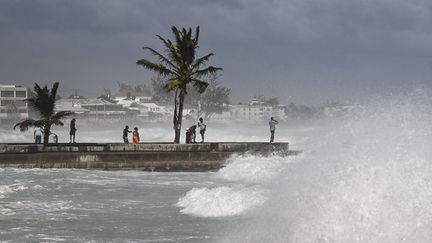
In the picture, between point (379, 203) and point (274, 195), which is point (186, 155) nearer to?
point (274, 195)

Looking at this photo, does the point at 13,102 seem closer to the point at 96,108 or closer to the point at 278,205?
the point at 96,108

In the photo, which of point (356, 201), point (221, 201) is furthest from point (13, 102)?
point (356, 201)

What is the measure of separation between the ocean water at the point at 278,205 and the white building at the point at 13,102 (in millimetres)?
90917

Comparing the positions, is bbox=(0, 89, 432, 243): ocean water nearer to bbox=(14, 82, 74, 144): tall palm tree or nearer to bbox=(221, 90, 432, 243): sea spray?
bbox=(221, 90, 432, 243): sea spray

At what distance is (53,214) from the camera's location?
1224 cm

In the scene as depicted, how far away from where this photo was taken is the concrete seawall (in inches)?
859

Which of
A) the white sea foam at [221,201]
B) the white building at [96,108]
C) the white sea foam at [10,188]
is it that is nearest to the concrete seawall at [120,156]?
the white sea foam at [10,188]

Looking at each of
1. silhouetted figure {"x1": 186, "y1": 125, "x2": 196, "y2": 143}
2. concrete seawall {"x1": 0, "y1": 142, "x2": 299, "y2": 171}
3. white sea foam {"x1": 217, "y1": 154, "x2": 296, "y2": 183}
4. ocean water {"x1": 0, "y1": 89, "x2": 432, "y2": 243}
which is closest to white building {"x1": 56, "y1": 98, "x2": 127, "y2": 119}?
silhouetted figure {"x1": 186, "y1": 125, "x2": 196, "y2": 143}

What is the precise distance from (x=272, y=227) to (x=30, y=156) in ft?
48.1

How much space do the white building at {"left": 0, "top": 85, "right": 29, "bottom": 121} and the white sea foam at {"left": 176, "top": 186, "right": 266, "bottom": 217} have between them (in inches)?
3718

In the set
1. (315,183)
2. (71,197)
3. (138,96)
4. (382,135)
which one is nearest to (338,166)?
(315,183)

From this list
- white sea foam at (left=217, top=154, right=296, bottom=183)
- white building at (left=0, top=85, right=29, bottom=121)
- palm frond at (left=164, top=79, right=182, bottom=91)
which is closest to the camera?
white sea foam at (left=217, top=154, right=296, bottom=183)

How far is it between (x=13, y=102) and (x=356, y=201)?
102198 mm

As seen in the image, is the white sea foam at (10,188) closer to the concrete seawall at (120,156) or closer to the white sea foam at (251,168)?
the concrete seawall at (120,156)
